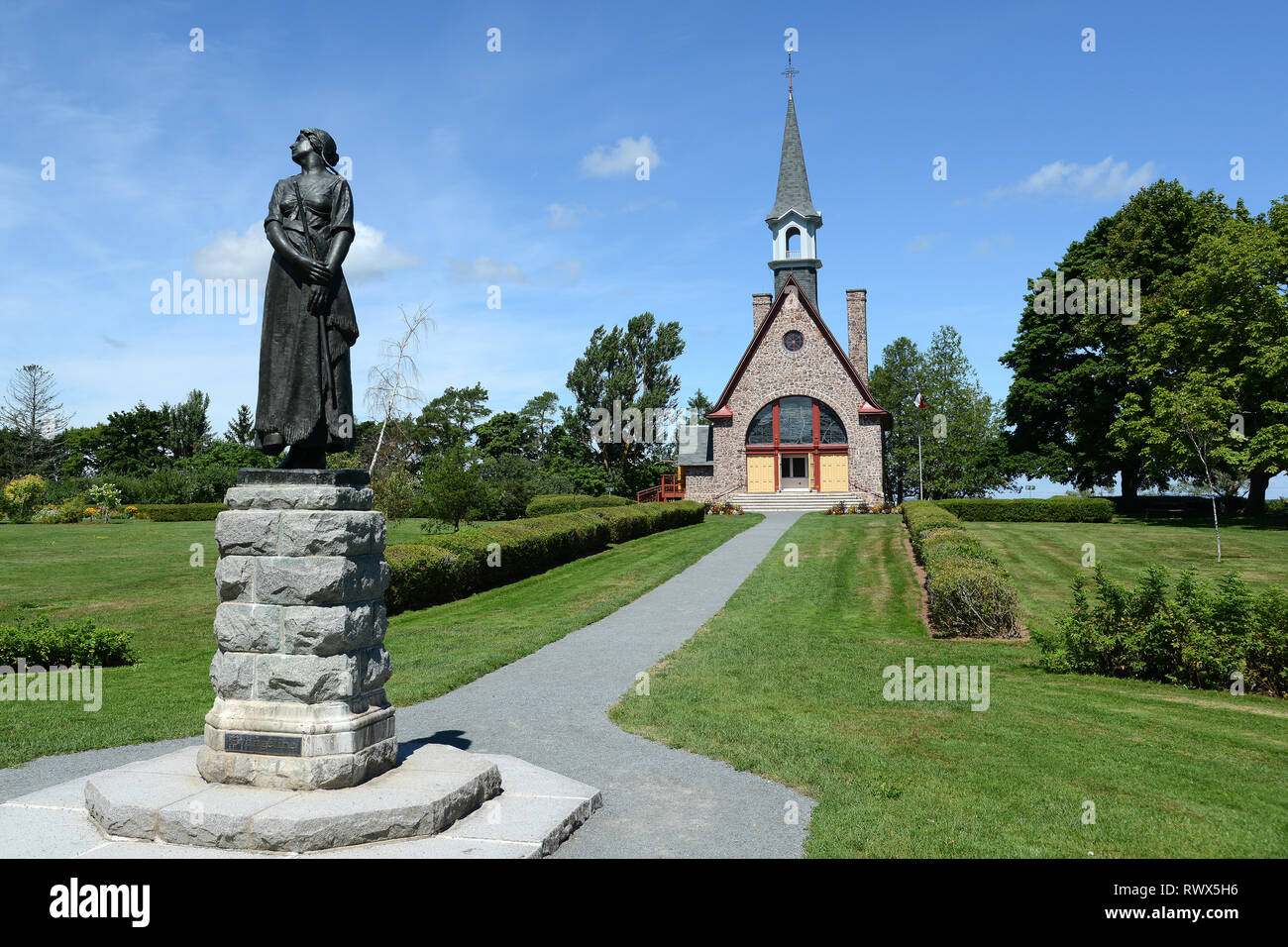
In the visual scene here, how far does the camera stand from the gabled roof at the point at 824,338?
42.4 metres

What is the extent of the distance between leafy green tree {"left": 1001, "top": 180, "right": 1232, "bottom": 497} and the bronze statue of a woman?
34.2 m

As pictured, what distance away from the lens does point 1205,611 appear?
9891 millimetres

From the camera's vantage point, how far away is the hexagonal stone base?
194 inches

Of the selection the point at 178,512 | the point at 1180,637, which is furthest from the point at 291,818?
the point at 178,512

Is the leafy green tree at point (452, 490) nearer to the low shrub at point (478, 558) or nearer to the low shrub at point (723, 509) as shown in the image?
the low shrub at point (478, 558)

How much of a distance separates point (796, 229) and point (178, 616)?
4016 centimetres

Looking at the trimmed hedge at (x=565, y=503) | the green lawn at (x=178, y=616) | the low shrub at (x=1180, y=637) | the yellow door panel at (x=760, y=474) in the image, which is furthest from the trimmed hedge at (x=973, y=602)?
the yellow door panel at (x=760, y=474)

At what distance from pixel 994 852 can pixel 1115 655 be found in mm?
6935

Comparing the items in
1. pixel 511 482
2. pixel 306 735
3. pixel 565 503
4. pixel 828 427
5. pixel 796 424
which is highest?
pixel 796 424

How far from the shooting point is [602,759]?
7.13m

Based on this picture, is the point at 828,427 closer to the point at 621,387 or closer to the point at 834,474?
the point at 834,474

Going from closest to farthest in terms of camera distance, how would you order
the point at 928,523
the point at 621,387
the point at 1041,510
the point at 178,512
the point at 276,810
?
the point at 276,810
the point at 928,523
the point at 1041,510
the point at 178,512
the point at 621,387

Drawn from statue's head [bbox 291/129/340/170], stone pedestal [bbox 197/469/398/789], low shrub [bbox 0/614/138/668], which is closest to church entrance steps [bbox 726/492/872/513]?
low shrub [bbox 0/614/138/668]
